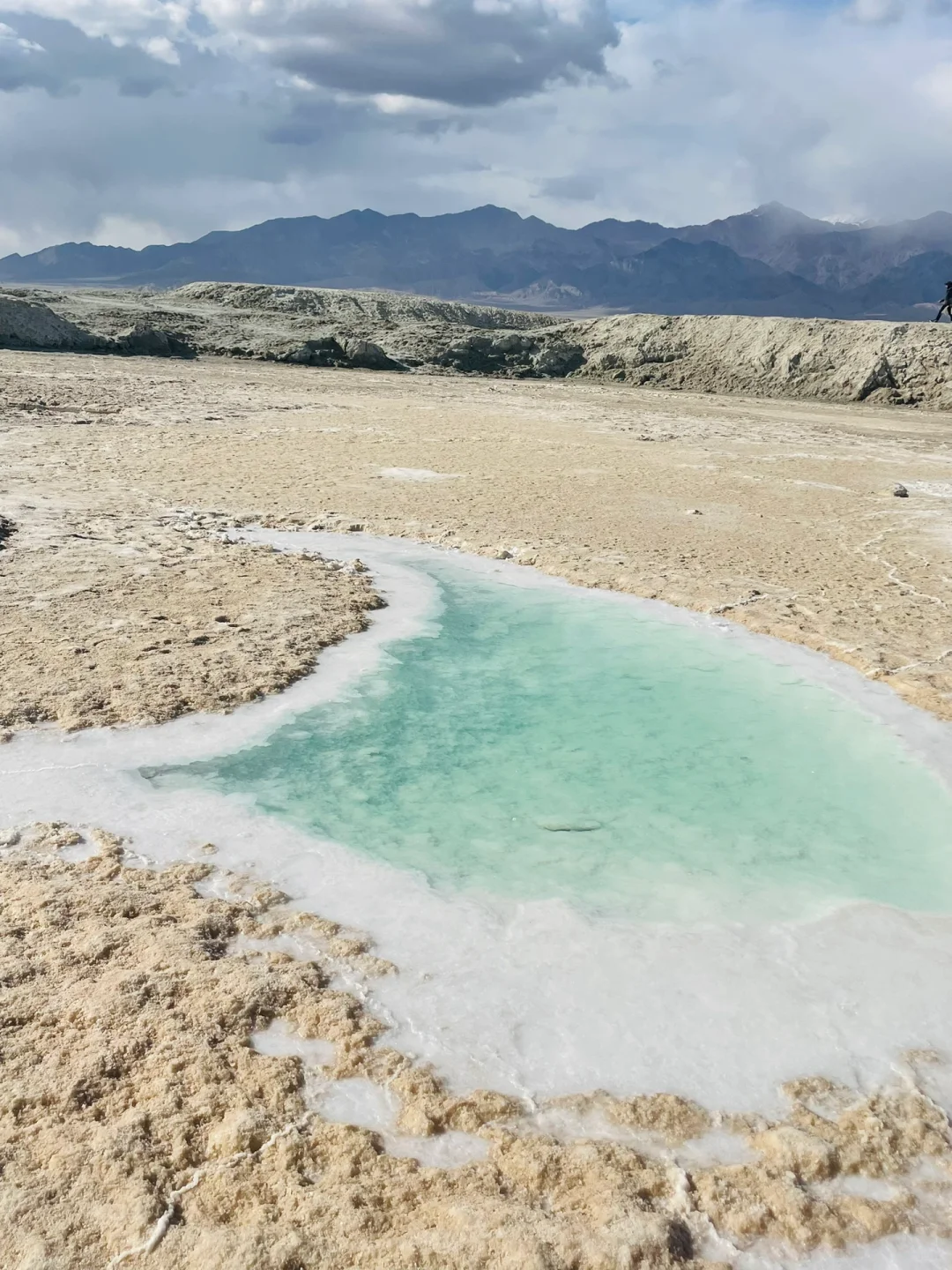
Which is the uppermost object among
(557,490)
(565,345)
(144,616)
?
(144,616)

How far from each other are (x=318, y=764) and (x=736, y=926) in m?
1.99

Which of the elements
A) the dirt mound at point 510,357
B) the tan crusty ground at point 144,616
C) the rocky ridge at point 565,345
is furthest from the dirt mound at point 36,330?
the tan crusty ground at point 144,616

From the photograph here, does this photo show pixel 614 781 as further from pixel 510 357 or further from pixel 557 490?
pixel 510 357

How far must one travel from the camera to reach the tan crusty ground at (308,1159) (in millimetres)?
2230

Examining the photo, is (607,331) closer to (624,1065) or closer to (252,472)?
(252,472)

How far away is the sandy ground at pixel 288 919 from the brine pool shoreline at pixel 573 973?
14 centimetres

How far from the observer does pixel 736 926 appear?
11.7ft

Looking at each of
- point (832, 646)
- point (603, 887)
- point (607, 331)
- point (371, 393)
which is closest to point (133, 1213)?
point (603, 887)

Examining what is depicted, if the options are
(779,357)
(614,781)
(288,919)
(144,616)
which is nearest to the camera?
(288,919)

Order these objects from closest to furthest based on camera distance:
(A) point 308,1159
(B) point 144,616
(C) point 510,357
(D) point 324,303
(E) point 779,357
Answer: (A) point 308,1159 < (B) point 144,616 < (E) point 779,357 < (C) point 510,357 < (D) point 324,303

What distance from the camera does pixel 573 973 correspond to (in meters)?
3.25

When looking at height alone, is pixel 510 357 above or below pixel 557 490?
below

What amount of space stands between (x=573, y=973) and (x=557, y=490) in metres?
7.92

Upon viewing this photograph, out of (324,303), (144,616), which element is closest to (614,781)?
(144,616)
